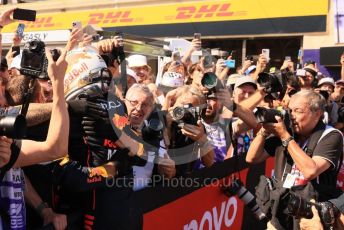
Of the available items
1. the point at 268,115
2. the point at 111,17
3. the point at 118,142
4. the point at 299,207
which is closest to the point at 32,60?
the point at 118,142

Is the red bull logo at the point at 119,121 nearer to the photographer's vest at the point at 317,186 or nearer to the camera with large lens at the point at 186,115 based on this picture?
the camera with large lens at the point at 186,115

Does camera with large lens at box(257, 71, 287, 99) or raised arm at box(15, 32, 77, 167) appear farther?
camera with large lens at box(257, 71, 287, 99)

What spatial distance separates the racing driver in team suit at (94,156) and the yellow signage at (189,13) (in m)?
10.8

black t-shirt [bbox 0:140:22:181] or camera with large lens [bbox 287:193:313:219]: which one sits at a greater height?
black t-shirt [bbox 0:140:22:181]

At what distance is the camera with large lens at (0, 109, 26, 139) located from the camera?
1.37 meters

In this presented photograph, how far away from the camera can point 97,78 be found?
2.30m

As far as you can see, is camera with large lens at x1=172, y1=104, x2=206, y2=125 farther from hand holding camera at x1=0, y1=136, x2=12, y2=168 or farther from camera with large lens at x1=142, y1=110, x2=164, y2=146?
hand holding camera at x1=0, y1=136, x2=12, y2=168

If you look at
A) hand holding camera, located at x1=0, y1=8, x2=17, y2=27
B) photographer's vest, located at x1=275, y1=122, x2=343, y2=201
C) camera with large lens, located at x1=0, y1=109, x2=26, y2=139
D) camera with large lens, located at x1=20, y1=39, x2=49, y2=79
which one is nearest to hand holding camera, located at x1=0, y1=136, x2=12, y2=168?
camera with large lens, located at x1=0, y1=109, x2=26, y2=139

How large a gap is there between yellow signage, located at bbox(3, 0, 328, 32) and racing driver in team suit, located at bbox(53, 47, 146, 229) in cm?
1082

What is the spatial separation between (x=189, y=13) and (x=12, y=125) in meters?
13.7

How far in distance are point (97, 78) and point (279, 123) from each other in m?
1.30

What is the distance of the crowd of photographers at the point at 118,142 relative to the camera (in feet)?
5.92

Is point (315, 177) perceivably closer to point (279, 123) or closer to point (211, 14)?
point (279, 123)

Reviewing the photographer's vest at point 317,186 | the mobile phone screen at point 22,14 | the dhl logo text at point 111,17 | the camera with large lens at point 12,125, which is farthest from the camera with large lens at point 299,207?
the dhl logo text at point 111,17
